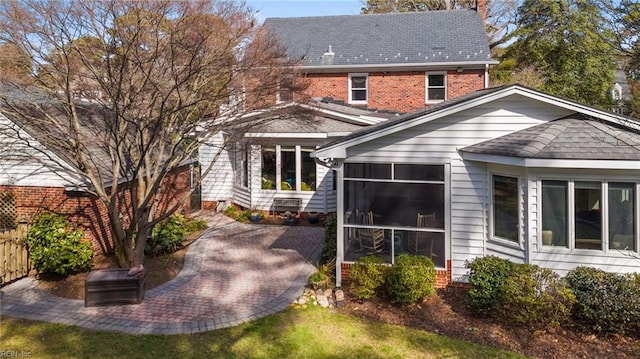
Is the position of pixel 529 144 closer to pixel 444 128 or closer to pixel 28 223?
pixel 444 128

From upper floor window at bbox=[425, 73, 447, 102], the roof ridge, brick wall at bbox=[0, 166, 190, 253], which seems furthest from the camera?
upper floor window at bbox=[425, 73, 447, 102]

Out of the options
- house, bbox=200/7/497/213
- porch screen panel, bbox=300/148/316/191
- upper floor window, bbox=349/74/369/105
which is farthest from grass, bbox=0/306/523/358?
upper floor window, bbox=349/74/369/105

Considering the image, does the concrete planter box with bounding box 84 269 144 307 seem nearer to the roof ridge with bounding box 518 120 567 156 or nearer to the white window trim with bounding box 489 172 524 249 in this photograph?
the white window trim with bounding box 489 172 524 249

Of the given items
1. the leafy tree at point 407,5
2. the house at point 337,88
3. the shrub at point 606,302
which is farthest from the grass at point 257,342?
the leafy tree at point 407,5

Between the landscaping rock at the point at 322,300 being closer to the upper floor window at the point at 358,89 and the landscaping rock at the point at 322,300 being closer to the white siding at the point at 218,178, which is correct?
the white siding at the point at 218,178

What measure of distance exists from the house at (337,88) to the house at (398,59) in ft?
0.17

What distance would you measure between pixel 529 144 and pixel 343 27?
20.1m

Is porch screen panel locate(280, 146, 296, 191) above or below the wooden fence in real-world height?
above

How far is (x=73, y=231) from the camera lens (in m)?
10.9

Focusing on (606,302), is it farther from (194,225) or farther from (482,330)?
(194,225)

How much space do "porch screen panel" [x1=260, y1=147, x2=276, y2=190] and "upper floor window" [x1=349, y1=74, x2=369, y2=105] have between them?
27.8 ft

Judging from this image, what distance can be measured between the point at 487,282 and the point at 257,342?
14.8 feet

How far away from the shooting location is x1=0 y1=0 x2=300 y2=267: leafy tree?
991 cm

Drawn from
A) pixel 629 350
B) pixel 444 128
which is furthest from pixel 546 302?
pixel 444 128
